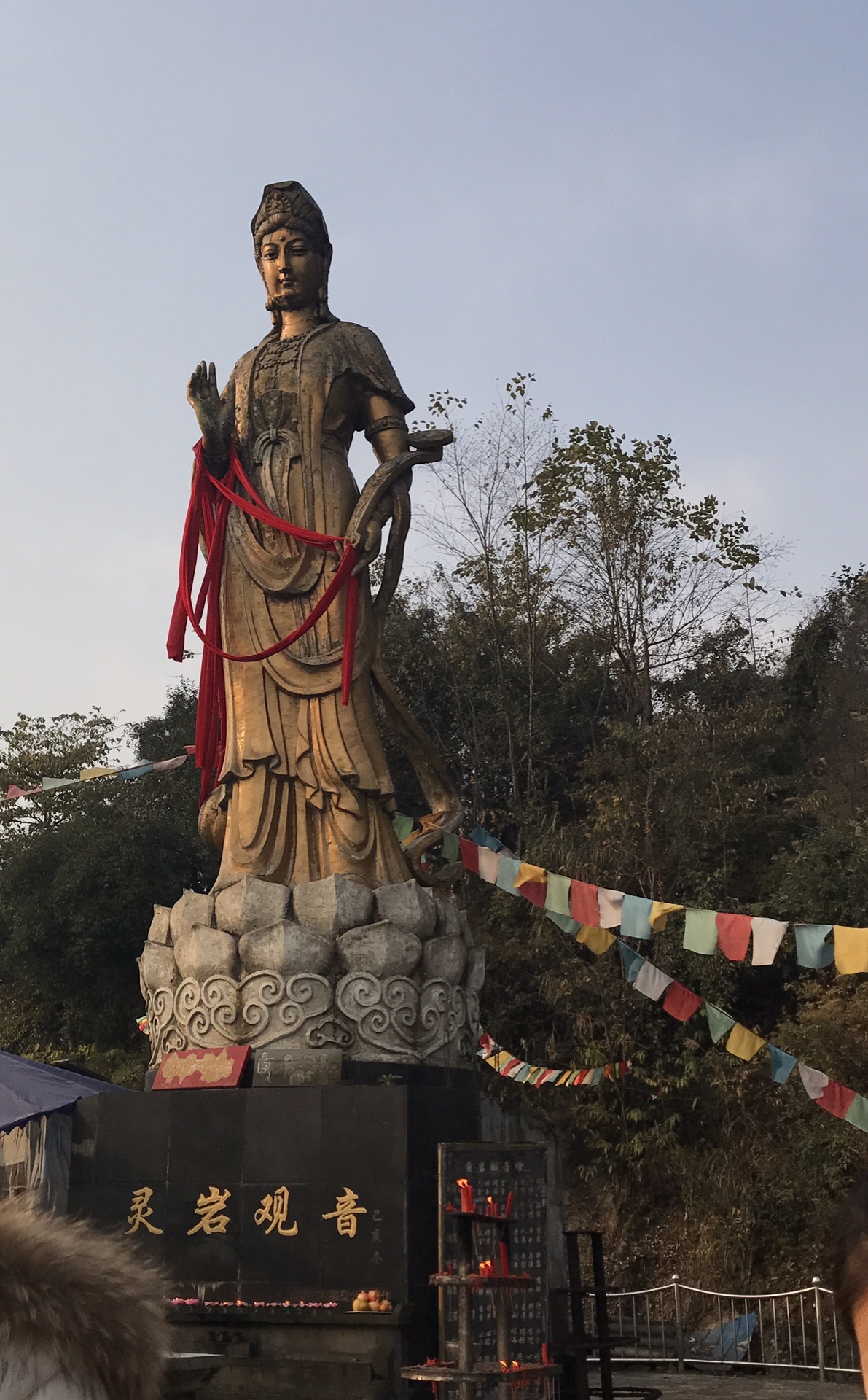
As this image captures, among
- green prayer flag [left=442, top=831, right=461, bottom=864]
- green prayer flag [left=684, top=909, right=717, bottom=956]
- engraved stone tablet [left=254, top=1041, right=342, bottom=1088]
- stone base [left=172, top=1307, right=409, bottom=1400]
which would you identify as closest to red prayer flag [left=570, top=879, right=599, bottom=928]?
green prayer flag [left=684, top=909, right=717, bottom=956]

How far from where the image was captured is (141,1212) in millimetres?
7129

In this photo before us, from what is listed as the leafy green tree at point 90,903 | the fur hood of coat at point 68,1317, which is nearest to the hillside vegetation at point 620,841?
the leafy green tree at point 90,903

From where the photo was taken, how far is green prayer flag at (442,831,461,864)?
8586 mm

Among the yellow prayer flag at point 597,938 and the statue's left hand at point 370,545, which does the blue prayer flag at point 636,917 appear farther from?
the statue's left hand at point 370,545

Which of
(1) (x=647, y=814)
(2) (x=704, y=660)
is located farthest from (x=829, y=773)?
(1) (x=647, y=814)

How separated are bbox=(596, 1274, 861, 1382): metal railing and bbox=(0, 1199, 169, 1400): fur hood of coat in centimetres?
836

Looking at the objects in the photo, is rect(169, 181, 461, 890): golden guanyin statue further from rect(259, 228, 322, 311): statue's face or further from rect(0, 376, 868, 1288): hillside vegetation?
rect(0, 376, 868, 1288): hillside vegetation

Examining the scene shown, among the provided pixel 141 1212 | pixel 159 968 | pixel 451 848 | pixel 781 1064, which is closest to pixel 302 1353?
pixel 141 1212

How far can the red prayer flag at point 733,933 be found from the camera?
8266mm

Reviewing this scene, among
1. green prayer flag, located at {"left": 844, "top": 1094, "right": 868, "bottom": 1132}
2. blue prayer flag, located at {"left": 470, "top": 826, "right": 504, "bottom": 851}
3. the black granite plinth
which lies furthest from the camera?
blue prayer flag, located at {"left": 470, "top": 826, "right": 504, "bottom": 851}

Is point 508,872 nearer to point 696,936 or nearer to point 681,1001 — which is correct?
point 696,936

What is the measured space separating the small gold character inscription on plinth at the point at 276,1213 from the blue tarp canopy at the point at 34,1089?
1029 mm

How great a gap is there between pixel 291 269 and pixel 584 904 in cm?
414

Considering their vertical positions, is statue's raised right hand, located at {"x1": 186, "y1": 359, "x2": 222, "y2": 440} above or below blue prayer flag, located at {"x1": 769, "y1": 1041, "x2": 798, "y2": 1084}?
above
